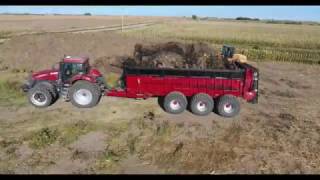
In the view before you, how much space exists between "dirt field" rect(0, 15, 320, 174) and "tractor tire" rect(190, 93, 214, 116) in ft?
0.75

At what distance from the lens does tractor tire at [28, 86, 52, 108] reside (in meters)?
11.8

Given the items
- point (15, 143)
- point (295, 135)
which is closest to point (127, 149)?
point (15, 143)

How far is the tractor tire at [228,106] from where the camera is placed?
11570 millimetres

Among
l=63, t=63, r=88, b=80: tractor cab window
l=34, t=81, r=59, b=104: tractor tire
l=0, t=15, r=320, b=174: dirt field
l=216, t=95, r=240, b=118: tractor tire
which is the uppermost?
l=63, t=63, r=88, b=80: tractor cab window

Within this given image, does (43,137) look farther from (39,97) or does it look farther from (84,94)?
(39,97)

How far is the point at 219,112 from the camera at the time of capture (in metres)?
11.7

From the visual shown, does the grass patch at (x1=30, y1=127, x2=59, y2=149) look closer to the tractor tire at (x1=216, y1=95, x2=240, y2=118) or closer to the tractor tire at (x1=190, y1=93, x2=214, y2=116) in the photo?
the tractor tire at (x1=190, y1=93, x2=214, y2=116)

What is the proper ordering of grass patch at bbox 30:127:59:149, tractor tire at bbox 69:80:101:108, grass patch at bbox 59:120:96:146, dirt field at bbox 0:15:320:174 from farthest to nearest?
1. tractor tire at bbox 69:80:101:108
2. grass patch at bbox 59:120:96:146
3. grass patch at bbox 30:127:59:149
4. dirt field at bbox 0:15:320:174

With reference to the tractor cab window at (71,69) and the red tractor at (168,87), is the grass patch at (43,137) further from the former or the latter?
the tractor cab window at (71,69)

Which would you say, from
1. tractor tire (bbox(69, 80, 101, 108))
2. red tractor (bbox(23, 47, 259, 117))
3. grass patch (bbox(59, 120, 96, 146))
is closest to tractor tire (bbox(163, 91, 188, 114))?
red tractor (bbox(23, 47, 259, 117))

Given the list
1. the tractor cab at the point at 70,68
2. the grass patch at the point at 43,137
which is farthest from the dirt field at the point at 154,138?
the tractor cab at the point at 70,68

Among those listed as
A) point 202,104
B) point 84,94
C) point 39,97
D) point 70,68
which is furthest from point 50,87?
point 202,104

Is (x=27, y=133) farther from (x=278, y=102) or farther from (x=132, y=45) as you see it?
(x=132, y=45)

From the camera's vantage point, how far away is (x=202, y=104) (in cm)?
1157
